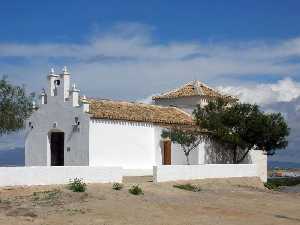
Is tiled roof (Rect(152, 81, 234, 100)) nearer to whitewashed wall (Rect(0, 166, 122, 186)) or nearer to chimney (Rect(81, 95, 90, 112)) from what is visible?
chimney (Rect(81, 95, 90, 112))

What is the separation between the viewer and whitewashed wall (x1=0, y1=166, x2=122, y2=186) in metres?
25.7

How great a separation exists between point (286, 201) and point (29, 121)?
699 inches

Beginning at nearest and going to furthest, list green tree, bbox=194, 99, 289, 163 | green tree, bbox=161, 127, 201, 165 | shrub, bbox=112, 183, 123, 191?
1. shrub, bbox=112, 183, 123, 191
2. green tree, bbox=161, 127, 201, 165
3. green tree, bbox=194, 99, 289, 163

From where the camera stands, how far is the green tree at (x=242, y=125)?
39000 millimetres

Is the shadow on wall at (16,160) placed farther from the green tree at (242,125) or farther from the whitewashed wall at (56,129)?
the green tree at (242,125)

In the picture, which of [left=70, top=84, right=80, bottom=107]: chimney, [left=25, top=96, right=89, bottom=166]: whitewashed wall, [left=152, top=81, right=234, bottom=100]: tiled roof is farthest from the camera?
[left=152, top=81, right=234, bottom=100]: tiled roof

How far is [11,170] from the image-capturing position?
2567 cm

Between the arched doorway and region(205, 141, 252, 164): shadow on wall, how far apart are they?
10.2m

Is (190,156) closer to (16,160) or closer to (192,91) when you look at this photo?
(192,91)

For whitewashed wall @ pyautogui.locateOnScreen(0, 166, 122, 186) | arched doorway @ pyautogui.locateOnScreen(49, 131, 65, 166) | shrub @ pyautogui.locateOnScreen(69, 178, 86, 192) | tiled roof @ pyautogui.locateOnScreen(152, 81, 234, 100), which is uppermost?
tiled roof @ pyautogui.locateOnScreen(152, 81, 234, 100)

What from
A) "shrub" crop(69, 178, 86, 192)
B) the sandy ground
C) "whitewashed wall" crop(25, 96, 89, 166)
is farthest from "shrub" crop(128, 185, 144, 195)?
"whitewashed wall" crop(25, 96, 89, 166)

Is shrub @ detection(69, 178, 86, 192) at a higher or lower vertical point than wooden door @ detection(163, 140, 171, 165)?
lower

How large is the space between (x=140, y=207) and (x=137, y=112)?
52.5 feet

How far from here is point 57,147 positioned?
3709 centimetres
